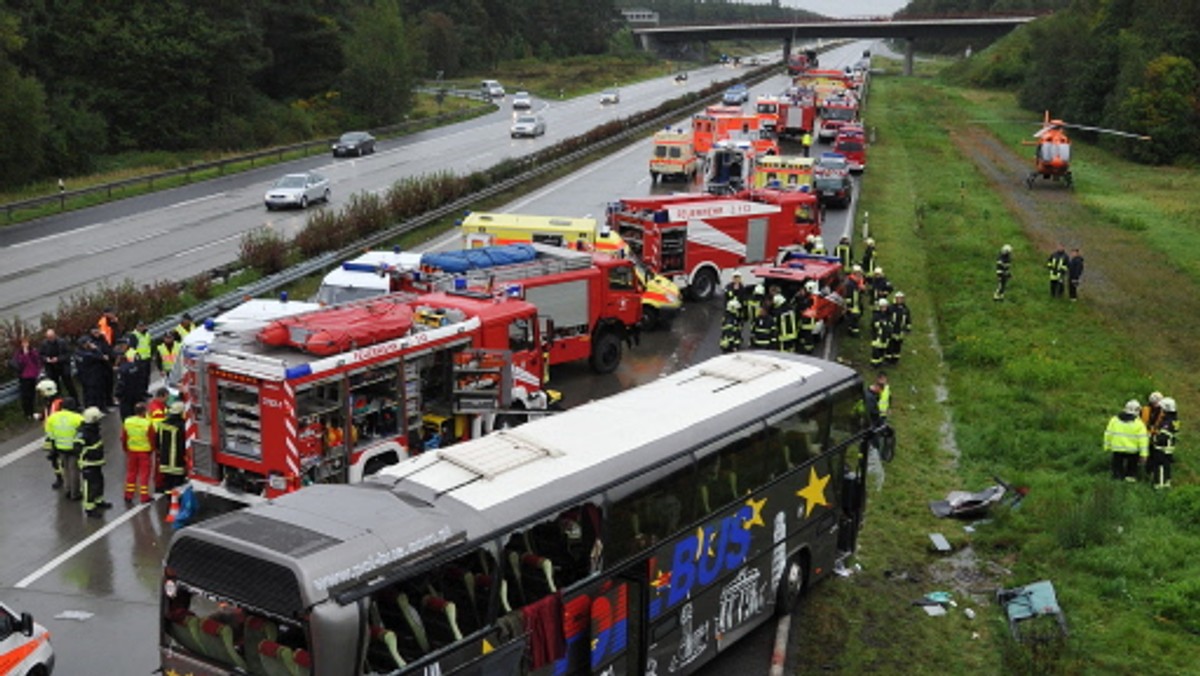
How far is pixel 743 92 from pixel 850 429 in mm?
76866

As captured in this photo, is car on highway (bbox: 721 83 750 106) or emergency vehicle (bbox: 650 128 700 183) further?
car on highway (bbox: 721 83 750 106)

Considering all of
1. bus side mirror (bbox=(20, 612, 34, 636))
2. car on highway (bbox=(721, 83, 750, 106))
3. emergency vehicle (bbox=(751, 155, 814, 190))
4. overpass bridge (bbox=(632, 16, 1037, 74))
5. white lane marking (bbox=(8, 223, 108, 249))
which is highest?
overpass bridge (bbox=(632, 16, 1037, 74))

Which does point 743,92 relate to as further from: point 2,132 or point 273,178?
point 2,132

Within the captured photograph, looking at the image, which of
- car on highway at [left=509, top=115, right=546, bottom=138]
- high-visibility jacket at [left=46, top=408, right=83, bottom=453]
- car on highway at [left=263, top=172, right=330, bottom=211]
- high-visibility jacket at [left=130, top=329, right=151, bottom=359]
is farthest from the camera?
car on highway at [left=509, top=115, right=546, bottom=138]

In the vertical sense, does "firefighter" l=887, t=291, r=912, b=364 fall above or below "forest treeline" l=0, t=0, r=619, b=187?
below

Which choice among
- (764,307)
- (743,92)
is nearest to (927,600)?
(764,307)

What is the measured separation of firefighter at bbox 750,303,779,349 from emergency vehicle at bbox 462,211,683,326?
4.06 metres

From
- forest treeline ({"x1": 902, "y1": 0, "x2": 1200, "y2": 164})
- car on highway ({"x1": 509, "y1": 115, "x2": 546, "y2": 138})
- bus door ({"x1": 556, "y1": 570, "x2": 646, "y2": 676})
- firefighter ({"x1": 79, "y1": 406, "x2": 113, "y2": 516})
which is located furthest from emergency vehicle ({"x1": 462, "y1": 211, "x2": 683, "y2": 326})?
forest treeline ({"x1": 902, "y1": 0, "x2": 1200, "y2": 164})

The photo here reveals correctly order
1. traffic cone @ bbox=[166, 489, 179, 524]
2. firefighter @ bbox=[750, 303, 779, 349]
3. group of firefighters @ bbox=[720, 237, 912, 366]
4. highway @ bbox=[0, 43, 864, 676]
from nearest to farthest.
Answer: highway @ bbox=[0, 43, 864, 676] → traffic cone @ bbox=[166, 489, 179, 524] → firefighter @ bbox=[750, 303, 779, 349] → group of firefighters @ bbox=[720, 237, 912, 366]

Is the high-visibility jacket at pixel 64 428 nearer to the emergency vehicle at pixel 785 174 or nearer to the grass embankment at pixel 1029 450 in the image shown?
the grass embankment at pixel 1029 450

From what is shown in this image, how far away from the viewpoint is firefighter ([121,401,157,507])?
16.3 metres

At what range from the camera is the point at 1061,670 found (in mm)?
12383

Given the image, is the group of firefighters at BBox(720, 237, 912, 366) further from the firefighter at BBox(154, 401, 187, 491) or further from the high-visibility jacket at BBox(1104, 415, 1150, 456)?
the firefighter at BBox(154, 401, 187, 491)

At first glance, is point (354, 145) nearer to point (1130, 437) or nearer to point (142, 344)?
point (142, 344)
